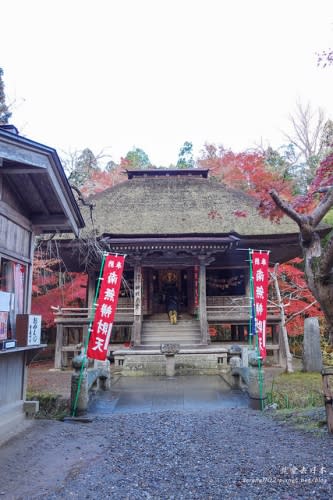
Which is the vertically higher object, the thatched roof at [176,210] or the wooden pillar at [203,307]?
the thatched roof at [176,210]

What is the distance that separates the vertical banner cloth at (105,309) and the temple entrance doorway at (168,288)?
8819 mm

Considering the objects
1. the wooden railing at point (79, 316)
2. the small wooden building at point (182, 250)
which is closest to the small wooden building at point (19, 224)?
the small wooden building at point (182, 250)

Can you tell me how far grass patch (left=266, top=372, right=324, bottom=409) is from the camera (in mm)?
7829

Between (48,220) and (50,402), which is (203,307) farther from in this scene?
(48,220)

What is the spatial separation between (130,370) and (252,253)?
18.2 ft

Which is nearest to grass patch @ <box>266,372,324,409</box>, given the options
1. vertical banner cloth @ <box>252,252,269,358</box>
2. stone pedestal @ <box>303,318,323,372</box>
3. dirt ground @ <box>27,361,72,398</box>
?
stone pedestal @ <box>303,318,323,372</box>

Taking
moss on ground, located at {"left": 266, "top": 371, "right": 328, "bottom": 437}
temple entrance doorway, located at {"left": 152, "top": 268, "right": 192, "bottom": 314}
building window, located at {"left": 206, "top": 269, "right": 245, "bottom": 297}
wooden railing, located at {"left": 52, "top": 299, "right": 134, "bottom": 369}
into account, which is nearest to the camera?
moss on ground, located at {"left": 266, "top": 371, "right": 328, "bottom": 437}

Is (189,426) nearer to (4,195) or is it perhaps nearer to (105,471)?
(105,471)

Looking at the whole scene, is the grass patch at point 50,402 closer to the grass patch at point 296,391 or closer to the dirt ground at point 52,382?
the dirt ground at point 52,382

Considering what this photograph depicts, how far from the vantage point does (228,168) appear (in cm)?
2814

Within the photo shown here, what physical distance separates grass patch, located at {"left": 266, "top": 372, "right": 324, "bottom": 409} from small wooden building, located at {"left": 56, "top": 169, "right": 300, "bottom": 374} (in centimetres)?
288

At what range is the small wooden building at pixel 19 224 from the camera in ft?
15.4

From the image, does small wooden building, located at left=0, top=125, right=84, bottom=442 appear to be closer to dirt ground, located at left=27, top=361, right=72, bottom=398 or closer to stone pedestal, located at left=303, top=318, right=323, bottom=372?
dirt ground, located at left=27, top=361, right=72, bottom=398

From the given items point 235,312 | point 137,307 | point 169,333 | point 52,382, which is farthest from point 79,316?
point 235,312
